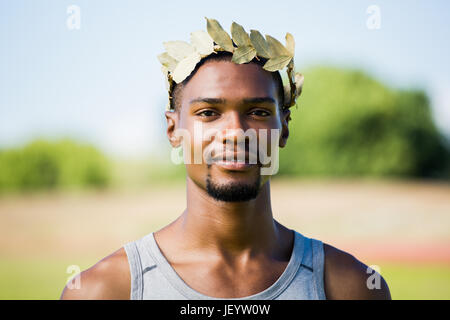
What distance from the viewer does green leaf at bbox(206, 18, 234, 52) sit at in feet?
9.50

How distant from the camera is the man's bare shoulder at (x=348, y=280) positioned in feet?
9.45

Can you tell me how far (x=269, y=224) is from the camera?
3020 millimetres

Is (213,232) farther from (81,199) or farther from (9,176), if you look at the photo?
(9,176)

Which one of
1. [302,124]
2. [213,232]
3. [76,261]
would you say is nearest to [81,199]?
[76,261]

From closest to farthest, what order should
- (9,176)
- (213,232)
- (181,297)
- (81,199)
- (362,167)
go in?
(181,297) → (213,232) → (81,199) → (9,176) → (362,167)

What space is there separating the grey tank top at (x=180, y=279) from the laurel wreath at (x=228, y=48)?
43.2 inches

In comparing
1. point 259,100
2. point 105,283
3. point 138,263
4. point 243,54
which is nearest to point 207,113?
point 259,100

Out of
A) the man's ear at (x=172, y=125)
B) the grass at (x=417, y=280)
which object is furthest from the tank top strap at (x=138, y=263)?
the grass at (x=417, y=280)

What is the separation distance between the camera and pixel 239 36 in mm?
2895

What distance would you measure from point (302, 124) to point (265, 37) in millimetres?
39370

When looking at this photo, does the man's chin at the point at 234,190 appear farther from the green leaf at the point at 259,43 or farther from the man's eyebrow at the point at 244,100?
the green leaf at the point at 259,43

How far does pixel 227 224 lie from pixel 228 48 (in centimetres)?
107

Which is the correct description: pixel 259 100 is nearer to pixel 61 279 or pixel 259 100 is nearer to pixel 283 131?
pixel 283 131
